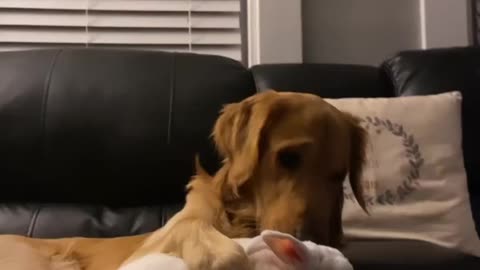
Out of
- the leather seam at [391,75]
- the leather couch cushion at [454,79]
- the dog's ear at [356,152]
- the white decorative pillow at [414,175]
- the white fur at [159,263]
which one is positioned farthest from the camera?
the leather seam at [391,75]

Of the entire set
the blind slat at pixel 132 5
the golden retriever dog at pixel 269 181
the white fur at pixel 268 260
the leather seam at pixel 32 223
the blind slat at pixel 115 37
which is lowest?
the leather seam at pixel 32 223

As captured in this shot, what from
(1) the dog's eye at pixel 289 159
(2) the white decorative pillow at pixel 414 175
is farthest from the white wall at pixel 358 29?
(1) the dog's eye at pixel 289 159

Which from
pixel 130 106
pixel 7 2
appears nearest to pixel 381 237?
pixel 130 106

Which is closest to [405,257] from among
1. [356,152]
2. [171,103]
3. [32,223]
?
[356,152]

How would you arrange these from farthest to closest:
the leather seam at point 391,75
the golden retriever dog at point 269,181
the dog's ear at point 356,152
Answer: the leather seam at point 391,75
the dog's ear at point 356,152
the golden retriever dog at point 269,181

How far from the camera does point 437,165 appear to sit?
1.96 m

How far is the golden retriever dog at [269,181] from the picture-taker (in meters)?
1.35

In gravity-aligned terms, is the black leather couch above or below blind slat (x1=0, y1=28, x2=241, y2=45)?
below

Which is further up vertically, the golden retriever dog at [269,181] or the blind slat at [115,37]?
the blind slat at [115,37]

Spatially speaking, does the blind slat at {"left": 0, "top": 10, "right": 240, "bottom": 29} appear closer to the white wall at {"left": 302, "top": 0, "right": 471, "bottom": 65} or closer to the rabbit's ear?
the white wall at {"left": 302, "top": 0, "right": 471, "bottom": 65}

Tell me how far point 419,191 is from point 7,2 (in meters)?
1.43

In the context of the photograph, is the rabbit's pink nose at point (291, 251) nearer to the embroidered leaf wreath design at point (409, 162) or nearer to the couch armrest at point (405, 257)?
the couch armrest at point (405, 257)

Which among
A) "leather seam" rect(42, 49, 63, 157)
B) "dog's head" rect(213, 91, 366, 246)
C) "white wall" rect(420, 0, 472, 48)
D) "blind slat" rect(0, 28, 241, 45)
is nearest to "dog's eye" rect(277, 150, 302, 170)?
"dog's head" rect(213, 91, 366, 246)

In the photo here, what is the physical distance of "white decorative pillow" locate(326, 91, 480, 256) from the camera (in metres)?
1.88
